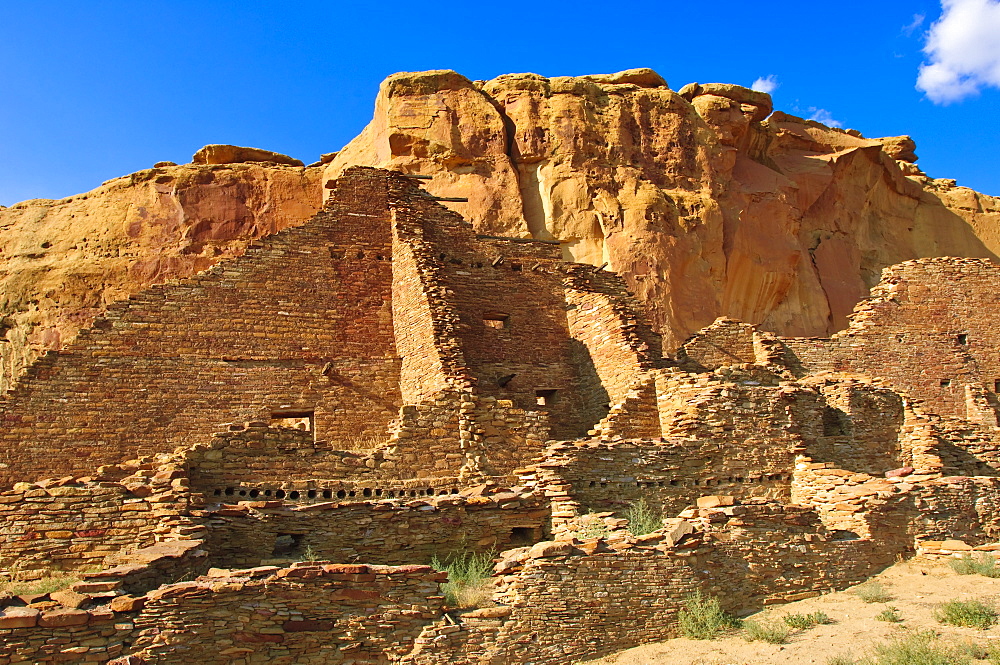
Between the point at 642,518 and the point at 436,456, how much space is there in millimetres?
2996

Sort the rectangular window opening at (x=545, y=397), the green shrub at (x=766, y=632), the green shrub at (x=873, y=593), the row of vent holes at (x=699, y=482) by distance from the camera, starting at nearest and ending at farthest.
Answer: the green shrub at (x=766, y=632) → the green shrub at (x=873, y=593) → the row of vent holes at (x=699, y=482) → the rectangular window opening at (x=545, y=397)

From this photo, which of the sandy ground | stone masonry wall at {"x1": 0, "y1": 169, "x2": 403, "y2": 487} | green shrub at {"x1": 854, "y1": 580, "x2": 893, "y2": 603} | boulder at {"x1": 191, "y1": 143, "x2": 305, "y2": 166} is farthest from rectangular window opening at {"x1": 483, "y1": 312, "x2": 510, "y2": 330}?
boulder at {"x1": 191, "y1": 143, "x2": 305, "y2": 166}

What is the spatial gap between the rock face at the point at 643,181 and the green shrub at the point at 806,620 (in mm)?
14058

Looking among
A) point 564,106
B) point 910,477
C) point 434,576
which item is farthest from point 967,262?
point 434,576

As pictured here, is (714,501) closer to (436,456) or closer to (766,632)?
(766,632)

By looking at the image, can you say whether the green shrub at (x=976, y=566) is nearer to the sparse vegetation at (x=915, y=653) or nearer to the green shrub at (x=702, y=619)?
the sparse vegetation at (x=915, y=653)

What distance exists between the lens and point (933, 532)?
1273 centimetres

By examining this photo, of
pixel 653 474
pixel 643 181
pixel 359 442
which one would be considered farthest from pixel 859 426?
pixel 643 181

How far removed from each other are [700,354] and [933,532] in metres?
6.39

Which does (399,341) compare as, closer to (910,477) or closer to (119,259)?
(910,477)

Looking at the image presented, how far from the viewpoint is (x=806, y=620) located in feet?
33.4

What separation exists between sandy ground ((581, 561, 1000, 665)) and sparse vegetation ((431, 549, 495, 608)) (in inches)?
54.3

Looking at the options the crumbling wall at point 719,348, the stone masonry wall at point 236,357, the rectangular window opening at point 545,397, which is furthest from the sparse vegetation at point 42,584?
the crumbling wall at point 719,348

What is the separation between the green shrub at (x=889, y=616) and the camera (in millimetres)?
9945
